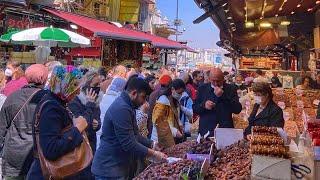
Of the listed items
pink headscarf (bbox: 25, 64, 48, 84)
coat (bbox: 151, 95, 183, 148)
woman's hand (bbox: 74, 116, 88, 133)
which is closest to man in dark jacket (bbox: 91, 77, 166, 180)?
woman's hand (bbox: 74, 116, 88, 133)

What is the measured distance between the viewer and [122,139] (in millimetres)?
4645

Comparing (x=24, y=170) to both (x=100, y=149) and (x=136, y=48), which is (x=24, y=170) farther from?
(x=136, y=48)

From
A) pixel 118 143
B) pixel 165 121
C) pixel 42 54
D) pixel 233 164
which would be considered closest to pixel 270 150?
pixel 233 164

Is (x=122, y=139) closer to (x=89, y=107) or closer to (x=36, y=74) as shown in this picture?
(x=89, y=107)

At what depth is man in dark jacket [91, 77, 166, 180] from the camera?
15.3 ft

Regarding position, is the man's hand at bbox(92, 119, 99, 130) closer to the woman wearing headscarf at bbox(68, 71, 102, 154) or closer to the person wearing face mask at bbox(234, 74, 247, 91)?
the woman wearing headscarf at bbox(68, 71, 102, 154)

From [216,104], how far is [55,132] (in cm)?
369

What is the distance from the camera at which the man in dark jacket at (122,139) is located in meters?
4.66

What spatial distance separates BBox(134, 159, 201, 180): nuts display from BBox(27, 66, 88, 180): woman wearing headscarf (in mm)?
620

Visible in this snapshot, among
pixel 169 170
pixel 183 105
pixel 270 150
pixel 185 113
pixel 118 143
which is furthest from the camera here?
pixel 183 105

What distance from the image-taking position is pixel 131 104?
4.74 m

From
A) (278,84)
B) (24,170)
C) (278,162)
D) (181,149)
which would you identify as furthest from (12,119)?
(278,84)

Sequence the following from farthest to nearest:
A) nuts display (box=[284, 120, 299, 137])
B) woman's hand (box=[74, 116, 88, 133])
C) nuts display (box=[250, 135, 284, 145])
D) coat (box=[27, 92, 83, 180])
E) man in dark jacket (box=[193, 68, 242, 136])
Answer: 1. nuts display (box=[284, 120, 299, 137])
2. man in dark jacket (box=[193, 68, 242, 136])
3. woman's hand (box=[74, 116, 88, 133])
4. nuts display (box=[250, 135, 284, 145])
5. coat (box=[27, 92, 83, 180])

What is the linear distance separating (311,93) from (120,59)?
10394 mm
